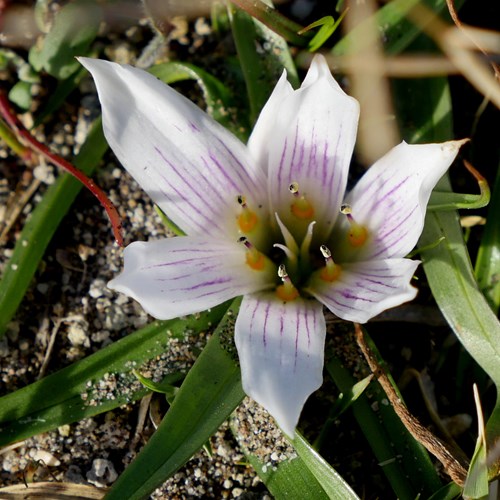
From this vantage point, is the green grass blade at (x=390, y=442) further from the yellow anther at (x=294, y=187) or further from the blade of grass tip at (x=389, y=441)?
the yellow anther at (x=294, y=187)

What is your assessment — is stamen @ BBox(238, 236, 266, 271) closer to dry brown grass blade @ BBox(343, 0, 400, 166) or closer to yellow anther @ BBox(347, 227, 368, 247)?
yellow anther @ BBox(347, 227, 368, 247)

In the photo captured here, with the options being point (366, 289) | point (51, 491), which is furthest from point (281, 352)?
point (51, 491)

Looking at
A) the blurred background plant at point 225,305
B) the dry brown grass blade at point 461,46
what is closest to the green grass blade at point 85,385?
the blurred background plant at point 225,305

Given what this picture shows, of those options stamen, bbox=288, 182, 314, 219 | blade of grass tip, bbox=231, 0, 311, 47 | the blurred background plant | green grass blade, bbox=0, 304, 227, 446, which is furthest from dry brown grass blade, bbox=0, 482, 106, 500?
blade of grass tip, bbox=231, 0, 311, 47

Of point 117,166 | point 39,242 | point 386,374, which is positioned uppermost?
point 117,166

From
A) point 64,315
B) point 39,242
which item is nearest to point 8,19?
point 39,242

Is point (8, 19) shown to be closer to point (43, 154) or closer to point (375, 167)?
point (43, 154)

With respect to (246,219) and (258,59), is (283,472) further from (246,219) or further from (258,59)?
(258,59)
